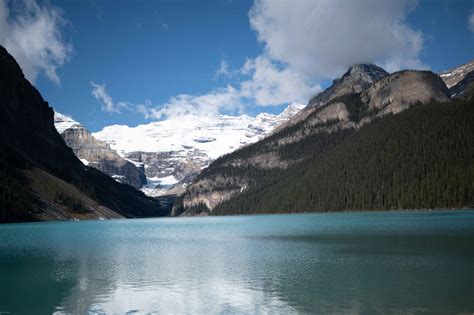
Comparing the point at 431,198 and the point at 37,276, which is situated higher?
the point at 431,198

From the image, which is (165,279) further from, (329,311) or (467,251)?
(467,251)

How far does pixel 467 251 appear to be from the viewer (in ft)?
165

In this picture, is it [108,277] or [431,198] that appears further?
[431,198]

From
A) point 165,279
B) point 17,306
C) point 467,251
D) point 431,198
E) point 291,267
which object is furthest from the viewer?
point 431,198

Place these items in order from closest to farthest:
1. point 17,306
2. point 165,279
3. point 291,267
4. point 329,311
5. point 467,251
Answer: point 329,311
point 17,306
point 165,279
point 291,267
point 467,251

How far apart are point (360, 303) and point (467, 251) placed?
26.1 meters

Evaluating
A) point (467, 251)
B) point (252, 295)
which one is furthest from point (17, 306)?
point (467, 251)

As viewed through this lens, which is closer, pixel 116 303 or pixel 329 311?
pixel 329 311

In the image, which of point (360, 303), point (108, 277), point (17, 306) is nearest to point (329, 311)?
point (360, 303)

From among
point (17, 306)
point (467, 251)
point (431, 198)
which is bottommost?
point (17, 306)

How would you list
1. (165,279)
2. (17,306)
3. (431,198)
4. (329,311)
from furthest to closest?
(431,198), (165,279), (17,306), (329,311)

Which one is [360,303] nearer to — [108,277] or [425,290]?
[425,290]

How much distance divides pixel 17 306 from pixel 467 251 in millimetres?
43314

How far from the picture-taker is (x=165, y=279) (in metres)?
42.9
